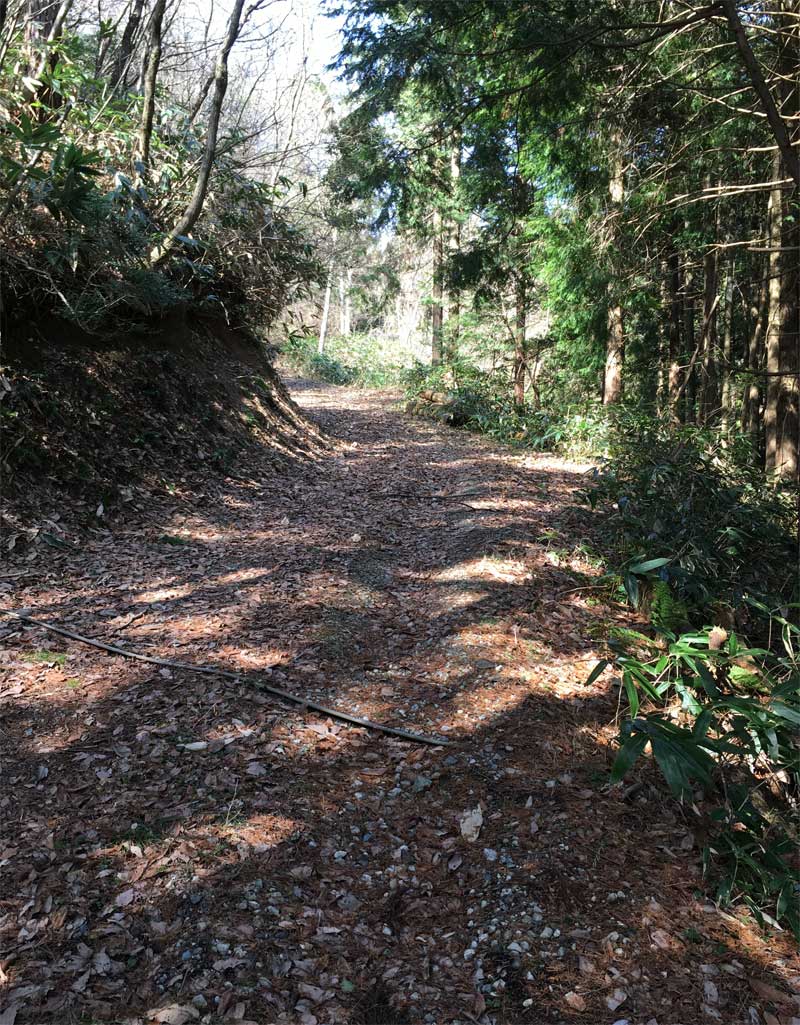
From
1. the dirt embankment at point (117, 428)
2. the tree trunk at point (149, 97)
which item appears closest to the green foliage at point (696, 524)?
the dirt embankment at point (117, 428)

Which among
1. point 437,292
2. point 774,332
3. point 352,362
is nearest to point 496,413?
point 437,292

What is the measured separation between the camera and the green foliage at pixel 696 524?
16.3 feet

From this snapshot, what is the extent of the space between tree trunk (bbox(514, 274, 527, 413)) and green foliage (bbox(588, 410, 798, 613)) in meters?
7.93

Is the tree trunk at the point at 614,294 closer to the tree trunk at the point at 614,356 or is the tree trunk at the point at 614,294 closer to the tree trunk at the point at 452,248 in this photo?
the tree trunk at the point at 614,356

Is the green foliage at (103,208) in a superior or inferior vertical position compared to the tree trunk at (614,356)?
superior

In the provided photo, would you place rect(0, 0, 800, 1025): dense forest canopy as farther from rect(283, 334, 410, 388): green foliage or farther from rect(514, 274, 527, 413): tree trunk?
rect(283, 334, 410, 388): green foliage

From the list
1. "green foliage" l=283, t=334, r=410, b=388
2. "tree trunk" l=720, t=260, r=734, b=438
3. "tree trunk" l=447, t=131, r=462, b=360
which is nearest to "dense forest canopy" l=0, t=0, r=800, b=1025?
"tree trunk" l=720, t=260, r=734, b=438

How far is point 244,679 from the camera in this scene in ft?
12.3

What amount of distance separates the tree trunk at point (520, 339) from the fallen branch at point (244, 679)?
473 inches

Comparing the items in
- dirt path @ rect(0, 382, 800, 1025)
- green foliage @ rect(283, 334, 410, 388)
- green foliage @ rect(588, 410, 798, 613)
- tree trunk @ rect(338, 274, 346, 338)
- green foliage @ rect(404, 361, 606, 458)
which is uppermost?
tree trunk @ rect(338, 274, 346, 338)

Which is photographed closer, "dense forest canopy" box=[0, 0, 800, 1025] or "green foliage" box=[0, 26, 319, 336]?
"dense forest canopy" box=[0, 0, 800, 1025]

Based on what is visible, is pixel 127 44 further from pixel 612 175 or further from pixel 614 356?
pixel 614 356

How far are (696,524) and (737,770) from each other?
8.49 feet

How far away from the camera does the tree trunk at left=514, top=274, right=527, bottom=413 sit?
1491 cm
